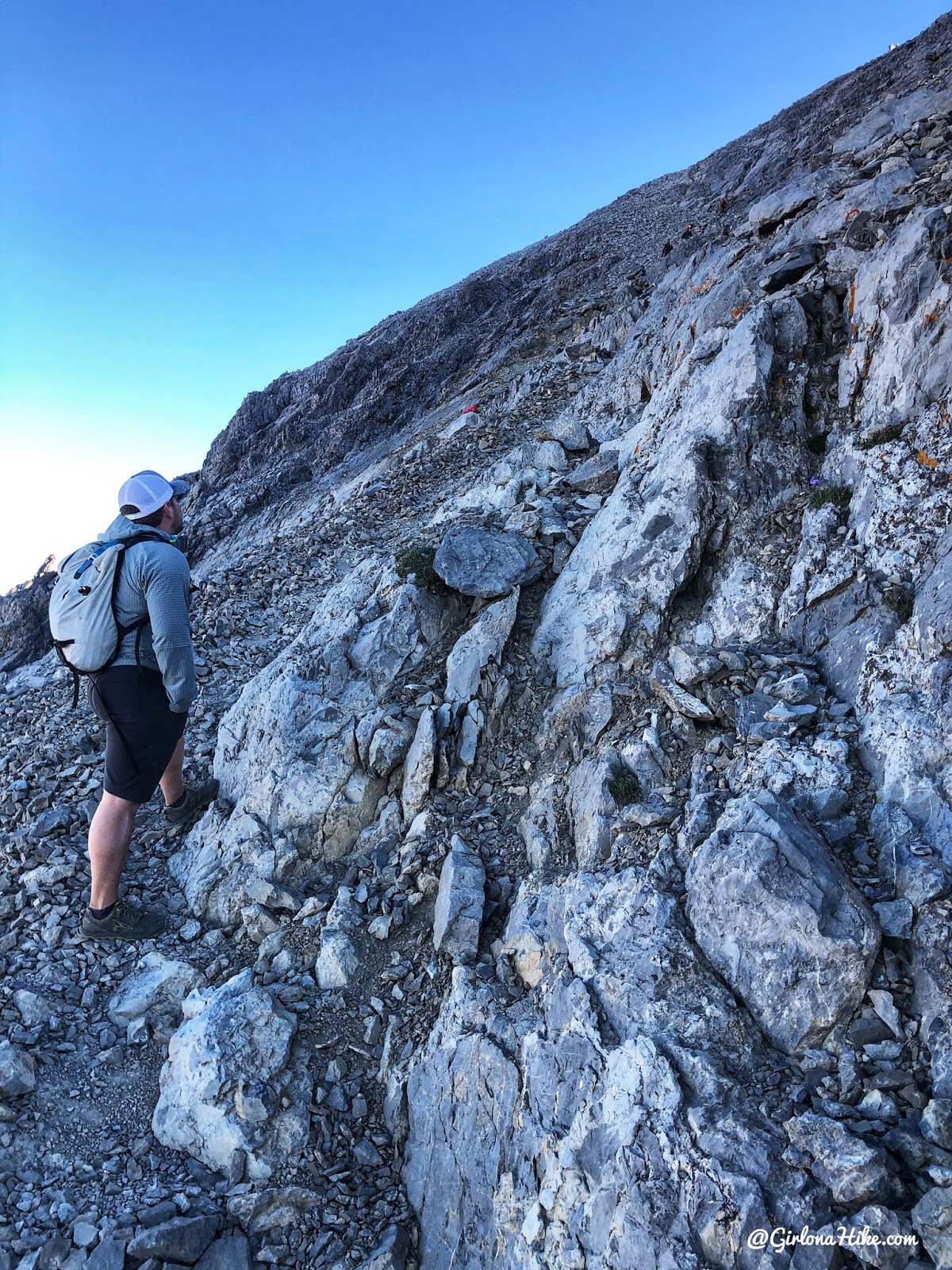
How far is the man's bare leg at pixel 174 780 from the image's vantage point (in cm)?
691

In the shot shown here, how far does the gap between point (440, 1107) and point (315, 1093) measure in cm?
92

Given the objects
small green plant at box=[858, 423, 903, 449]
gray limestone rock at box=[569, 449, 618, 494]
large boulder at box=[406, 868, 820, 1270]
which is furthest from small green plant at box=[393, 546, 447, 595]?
small green plant at box=[858, 423, 903, 449]

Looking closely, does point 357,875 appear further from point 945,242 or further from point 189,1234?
point 945,242

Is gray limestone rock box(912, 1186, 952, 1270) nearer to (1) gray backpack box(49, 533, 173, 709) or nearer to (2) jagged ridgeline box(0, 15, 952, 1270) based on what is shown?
(2) jagged ridgeline box(0, 15, 952, 1270)

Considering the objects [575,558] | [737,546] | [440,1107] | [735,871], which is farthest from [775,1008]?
[575,558]

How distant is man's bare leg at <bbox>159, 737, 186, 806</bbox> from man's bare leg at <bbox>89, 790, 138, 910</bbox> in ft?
3.35

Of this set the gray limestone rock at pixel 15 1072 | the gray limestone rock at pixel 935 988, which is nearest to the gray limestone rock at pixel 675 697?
the gray limestone rock at pixel 935 988

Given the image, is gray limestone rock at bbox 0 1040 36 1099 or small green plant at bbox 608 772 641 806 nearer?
gray limestone rock at bbox 0 1040 36 1099

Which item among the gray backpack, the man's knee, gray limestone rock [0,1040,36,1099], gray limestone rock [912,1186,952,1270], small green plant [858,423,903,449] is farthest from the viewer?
small green plant [858,423,903,449]

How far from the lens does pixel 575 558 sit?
802cm

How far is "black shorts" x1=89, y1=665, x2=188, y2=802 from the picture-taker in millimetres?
5801

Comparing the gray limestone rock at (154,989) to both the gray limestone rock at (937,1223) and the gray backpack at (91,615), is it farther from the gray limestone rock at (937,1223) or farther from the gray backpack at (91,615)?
the gray limestone rock at (937,1223)

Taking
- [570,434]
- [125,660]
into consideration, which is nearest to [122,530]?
[125,660]

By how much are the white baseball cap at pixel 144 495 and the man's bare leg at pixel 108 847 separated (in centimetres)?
248
